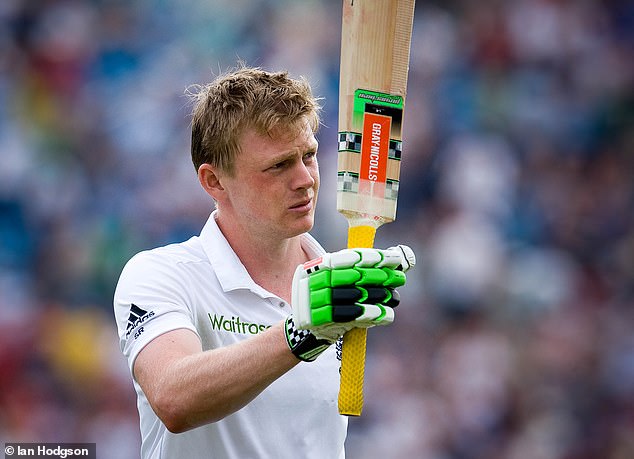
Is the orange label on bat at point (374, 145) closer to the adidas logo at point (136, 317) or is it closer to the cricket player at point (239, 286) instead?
the cricket player at point (239, 286)

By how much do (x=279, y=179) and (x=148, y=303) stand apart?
0.51 meters

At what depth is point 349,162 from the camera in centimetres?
238

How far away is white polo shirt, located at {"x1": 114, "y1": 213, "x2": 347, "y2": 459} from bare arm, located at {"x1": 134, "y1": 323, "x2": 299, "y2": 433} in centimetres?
24

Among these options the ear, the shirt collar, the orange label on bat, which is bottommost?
the shirt collar

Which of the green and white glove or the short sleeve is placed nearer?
the green and white glove

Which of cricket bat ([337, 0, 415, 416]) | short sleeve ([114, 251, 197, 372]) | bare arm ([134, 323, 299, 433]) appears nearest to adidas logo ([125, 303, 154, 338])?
short sleeve ([114, 251, 197, 372])

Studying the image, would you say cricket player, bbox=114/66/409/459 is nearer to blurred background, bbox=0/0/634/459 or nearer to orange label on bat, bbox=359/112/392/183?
orange label on bat, bbox=359/112/392/183

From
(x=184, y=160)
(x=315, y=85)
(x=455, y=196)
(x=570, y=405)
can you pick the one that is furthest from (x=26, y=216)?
(x=570, y=405)

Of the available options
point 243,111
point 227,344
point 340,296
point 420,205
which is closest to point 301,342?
point 340,296

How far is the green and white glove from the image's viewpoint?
83.0 inches

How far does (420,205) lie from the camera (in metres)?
5.76

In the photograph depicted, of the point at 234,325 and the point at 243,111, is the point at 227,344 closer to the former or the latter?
the point at 234,325

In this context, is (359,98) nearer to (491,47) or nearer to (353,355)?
(353,355)

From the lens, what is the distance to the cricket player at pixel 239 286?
2.45 m
